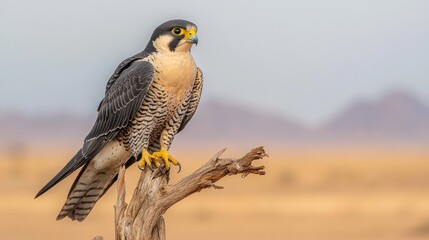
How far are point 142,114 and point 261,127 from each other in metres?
97.2

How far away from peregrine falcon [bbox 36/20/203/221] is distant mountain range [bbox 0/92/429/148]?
273 ft

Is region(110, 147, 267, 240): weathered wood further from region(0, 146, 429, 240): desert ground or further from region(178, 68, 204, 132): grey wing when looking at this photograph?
region(0, 146, 429, 240): desert ground

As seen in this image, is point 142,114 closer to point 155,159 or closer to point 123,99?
point 123,99

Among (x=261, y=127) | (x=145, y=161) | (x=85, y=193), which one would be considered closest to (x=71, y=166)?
(x=85, y=193)

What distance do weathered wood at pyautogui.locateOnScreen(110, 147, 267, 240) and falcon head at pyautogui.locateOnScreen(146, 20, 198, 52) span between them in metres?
1.09

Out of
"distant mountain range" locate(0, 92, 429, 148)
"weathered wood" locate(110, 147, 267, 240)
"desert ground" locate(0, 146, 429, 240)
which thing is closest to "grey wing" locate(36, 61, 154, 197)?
"weathered wood" locate(110, 147, 267, 240)

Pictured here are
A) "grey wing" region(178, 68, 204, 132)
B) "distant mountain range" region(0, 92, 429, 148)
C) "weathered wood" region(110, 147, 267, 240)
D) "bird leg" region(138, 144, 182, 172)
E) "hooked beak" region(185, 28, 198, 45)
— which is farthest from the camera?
"distant mountain range" region(0, 92, 429, 148)

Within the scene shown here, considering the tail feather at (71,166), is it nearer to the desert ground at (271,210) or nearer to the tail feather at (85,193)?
the tail feather at (85,193)

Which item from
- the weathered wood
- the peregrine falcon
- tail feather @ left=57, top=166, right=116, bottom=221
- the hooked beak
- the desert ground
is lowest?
the weathered wood

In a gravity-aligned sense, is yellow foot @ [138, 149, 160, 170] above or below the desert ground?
below

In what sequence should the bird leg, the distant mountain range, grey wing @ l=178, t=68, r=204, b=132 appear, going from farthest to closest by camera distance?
the distant mountain range
grey wing @ l=178, t=68, r=204, b=132
the bird leg

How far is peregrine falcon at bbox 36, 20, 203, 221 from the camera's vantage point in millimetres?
8039

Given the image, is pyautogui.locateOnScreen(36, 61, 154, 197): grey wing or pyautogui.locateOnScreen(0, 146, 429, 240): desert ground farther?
pyautogui.locateOnScreen(0, 146, 429, 240): desert ground

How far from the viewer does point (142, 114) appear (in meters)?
8.16
